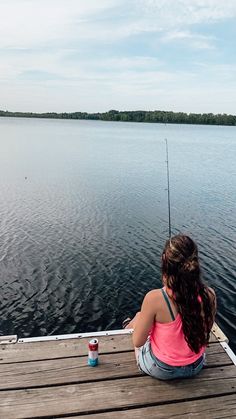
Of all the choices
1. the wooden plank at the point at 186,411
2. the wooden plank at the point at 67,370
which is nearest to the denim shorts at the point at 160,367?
the wooden plank at the point at 67,370

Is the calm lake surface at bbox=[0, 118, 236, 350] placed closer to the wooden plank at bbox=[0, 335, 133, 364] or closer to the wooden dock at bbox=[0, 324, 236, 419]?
the wooden plank at bbox=[0, 335, 133, 364]

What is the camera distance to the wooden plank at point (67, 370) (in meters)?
3.71

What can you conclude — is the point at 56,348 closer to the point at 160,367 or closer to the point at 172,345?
the point at 160,367

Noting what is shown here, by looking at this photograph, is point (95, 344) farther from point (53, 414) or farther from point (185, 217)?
point (185, 217)

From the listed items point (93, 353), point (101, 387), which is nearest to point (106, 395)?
point (101, 387)

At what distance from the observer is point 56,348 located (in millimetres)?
4281

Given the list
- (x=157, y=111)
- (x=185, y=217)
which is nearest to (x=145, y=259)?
(x=185, y=217)

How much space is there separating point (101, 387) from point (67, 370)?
1.52ft

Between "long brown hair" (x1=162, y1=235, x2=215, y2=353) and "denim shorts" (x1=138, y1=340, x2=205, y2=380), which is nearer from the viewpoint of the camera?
"long brown hair" (x1=162, y1=235, x2=215, y2=353)

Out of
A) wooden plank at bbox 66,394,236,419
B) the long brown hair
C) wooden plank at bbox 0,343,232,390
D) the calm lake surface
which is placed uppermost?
the long brown hair

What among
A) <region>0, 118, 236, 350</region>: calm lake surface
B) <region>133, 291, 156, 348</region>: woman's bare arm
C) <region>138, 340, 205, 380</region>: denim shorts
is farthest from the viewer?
<region>0, 118, 236, 350</region>: calm lake surface

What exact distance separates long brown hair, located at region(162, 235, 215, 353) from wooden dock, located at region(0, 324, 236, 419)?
591mm

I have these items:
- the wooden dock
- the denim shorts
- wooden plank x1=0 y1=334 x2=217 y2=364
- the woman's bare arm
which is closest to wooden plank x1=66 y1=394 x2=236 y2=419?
the wooden dock

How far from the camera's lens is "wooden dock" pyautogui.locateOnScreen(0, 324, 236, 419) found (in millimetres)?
3340
